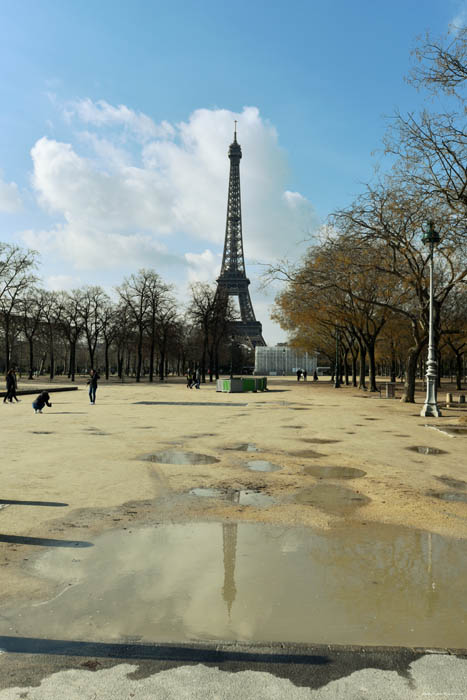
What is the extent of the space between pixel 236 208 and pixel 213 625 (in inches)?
4799

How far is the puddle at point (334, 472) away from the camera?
30.6 ft

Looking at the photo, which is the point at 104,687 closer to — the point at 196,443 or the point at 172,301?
the point at 196,443

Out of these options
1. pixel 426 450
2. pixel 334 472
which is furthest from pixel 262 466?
pixel 426 450

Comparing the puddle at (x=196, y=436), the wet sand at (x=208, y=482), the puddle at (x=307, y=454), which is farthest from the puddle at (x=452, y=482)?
the puddle at (x=196, y=436)

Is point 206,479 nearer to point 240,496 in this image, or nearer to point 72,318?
point 240,496

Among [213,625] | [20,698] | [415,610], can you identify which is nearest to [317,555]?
[415,610]

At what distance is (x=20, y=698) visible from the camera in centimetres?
302

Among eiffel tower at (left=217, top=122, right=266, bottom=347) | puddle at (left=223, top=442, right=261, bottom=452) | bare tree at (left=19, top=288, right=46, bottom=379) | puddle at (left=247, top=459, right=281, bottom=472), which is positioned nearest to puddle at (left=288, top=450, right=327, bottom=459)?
puddle at (left=223, top=442, right=261, bottom=452)

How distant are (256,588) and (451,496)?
4.59m

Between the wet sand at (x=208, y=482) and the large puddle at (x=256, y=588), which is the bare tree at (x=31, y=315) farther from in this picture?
the large puddle at (x=256, y=588)

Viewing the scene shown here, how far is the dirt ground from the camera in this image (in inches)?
257

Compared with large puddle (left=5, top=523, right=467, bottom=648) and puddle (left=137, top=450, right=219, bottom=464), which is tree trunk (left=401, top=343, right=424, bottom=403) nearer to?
puddle (left=137, top=450, right=219, bottom=464)

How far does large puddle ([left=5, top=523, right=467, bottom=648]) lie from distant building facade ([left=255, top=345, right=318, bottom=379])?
106 meters

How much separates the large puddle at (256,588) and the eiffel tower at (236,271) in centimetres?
10115
